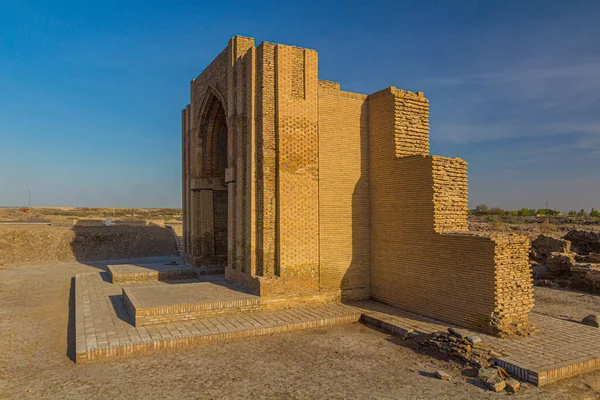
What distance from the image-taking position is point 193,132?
43.7 feet

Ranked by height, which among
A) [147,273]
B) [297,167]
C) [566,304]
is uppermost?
[297,167]

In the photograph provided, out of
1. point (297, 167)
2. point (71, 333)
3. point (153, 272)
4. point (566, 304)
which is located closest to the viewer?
point (71, 333)

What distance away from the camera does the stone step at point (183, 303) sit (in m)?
7.46

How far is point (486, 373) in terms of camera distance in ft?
17.8

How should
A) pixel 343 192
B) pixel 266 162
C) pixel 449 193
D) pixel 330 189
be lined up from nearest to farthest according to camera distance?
1. pixel 449 193
2. pixel 266 162
3. pixel 330 189
4. pixel 343 192

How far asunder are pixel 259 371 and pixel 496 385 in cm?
310

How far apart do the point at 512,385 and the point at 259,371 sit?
3.30 meters

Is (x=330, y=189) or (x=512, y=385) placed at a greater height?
(x=330, y=189)

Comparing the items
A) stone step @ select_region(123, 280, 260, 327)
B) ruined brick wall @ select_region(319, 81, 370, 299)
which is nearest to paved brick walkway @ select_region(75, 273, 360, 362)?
stone step @ select_region(123, 280, 260, 327)

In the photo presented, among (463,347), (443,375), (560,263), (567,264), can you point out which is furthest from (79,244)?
(567,264)

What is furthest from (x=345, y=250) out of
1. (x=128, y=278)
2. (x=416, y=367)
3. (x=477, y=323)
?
(x=128, y=278)

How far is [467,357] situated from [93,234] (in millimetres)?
19118

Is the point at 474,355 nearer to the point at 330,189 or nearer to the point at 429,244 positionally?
the point at 429,244

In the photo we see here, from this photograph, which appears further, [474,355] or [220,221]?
[220,221]
